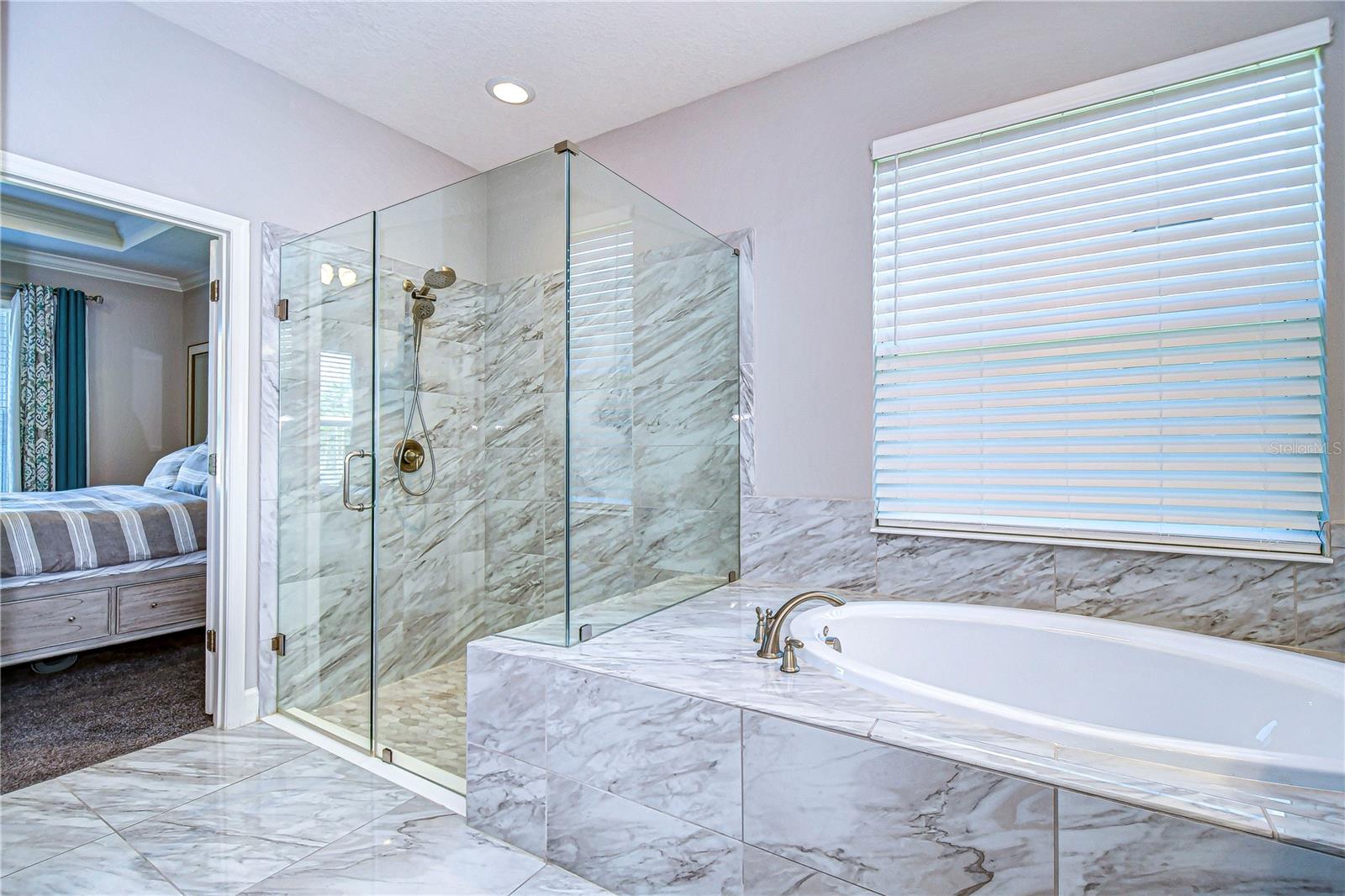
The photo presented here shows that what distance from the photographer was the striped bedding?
3.01 m

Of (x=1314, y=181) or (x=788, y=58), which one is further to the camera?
(x=788, y=58)

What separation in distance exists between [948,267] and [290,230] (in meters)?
2.50

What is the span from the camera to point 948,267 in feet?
7.36

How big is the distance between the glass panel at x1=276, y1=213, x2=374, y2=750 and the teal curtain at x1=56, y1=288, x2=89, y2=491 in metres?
3.32

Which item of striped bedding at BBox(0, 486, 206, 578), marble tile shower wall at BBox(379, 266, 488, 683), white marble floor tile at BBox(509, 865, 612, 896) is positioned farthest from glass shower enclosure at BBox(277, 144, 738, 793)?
striped bedding at BBox(0, 486, 206, 578)

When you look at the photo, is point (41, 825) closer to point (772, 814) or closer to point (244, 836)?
point (244, 836)

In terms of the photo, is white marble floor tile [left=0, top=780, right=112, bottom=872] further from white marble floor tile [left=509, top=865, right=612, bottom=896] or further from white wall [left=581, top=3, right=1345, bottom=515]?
white wall [left=581, top=3, right=1345, bottom=515]

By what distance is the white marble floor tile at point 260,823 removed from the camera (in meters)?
1.66

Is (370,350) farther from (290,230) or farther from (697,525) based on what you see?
(697,525)

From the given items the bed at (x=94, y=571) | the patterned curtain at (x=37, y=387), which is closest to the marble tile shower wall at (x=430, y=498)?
the bed at (x=94, y=571)

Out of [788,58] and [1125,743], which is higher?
[788,58]

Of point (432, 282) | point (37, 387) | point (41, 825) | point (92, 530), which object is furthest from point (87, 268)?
point (41, 825)

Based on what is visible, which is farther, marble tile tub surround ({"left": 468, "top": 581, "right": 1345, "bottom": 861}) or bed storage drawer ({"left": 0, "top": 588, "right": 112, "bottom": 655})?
bed storage drawer ({"left": 0, "top": 588, "right": 112, "bottom": 655})

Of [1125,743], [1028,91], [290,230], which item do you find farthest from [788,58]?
[1125,743]
